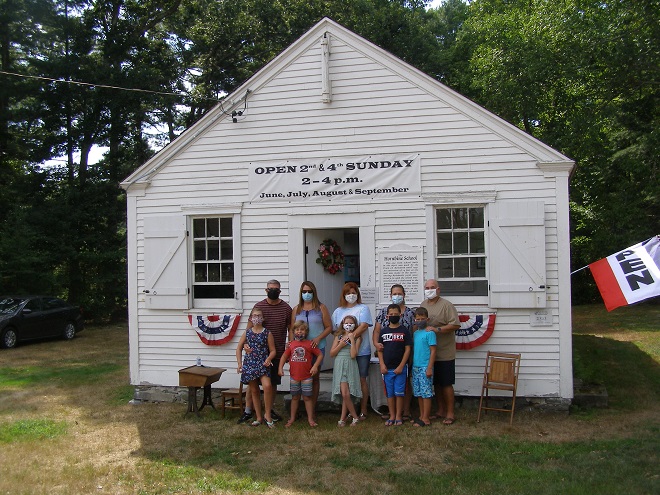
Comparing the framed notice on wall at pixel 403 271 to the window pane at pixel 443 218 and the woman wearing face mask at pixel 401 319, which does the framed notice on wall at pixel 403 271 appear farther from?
the woman wearing face mask at pixel 401 319

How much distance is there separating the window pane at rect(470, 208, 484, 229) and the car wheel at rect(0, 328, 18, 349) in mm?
13118

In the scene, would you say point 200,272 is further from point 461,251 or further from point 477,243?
point 477,243

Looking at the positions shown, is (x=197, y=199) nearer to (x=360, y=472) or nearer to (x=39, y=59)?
(x=360, y=472)

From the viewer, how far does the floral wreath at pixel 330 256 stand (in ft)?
31.0

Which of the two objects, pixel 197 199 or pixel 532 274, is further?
pixel 197 199

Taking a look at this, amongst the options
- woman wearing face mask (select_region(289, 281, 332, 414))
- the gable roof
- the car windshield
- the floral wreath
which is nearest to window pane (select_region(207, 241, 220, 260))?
the gable roof

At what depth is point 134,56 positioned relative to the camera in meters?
24.7

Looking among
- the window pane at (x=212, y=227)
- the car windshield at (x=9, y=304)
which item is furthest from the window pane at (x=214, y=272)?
the car windshield at (x=9, y=304)

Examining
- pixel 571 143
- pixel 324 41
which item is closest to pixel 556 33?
pixel 571 143

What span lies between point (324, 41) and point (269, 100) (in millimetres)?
1167

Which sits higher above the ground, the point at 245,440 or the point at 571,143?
the point at 571,143

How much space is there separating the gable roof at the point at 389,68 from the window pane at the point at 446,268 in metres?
1.78

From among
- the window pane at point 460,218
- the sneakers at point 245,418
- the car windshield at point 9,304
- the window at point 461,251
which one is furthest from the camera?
the car windshield at point 9,304

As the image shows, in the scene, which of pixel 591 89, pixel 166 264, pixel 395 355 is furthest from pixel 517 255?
pixel 591 89
